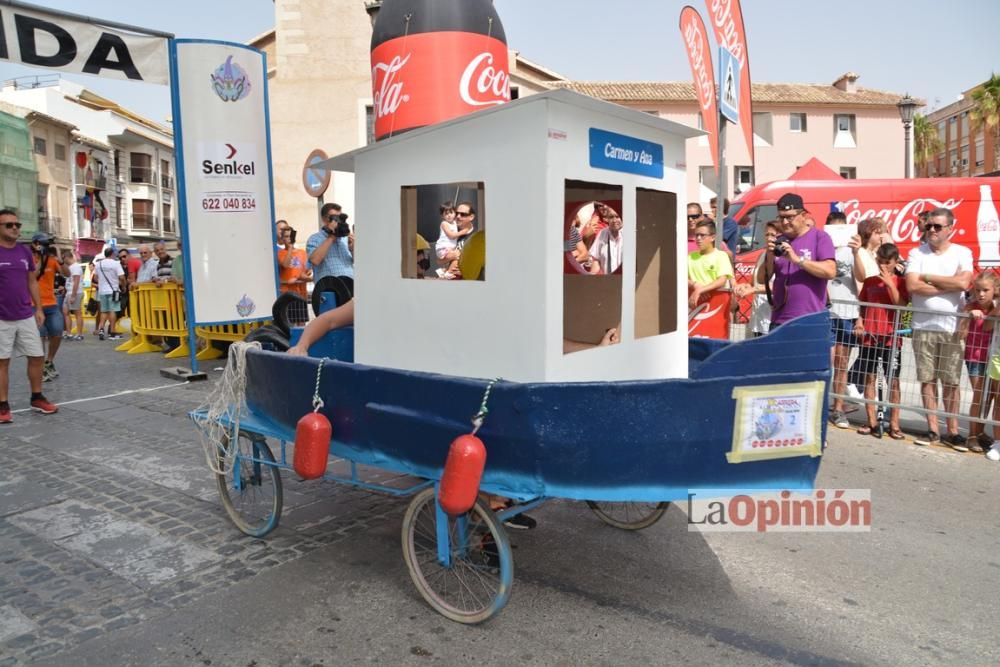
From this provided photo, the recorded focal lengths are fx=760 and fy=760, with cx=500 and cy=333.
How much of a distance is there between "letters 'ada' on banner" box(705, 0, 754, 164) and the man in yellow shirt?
2547 millimetres

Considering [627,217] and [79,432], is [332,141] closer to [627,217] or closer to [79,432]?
[79,432]

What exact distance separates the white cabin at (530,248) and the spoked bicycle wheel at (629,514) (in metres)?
0.85

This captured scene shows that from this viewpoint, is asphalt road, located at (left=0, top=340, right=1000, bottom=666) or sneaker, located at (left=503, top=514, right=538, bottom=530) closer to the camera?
asphalt road, located at (left=0, top=340, right=1000, bottom=666)

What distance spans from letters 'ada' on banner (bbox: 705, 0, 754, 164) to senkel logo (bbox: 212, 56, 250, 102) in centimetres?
546

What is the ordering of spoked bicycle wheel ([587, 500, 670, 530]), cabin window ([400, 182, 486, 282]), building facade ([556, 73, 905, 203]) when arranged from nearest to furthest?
1. cabin window ([400, 182, 486, 282])
2. spoked bicycle wheel ([587, 500, 670, 530])
3. building facade ([556, 73, 905, 203])

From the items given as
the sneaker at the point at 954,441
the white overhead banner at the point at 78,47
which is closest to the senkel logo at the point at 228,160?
the white overhead banner at the point at 78,47

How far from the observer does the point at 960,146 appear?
61438 millimetres

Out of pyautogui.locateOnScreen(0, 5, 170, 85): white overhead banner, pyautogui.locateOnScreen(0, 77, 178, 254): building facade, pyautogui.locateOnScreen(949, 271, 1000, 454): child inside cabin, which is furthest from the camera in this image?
pyautogui.locateOnScreen(0, 77, 178, 254): building facade

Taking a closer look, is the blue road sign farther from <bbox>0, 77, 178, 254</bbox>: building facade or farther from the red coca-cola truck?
<bbox>0, 77, 178, 254</bbox>: building facade

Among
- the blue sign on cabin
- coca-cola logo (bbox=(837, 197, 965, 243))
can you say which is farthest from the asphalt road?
coca-cola logo (bbox=(837, 197, 965, 243))

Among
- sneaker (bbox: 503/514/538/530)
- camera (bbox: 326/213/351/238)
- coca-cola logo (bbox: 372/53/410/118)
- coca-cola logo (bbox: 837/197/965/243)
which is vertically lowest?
sneaker (bbox: 503/514/538/530)

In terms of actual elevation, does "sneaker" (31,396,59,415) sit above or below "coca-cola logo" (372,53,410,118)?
below

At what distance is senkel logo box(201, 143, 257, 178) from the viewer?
8883mm

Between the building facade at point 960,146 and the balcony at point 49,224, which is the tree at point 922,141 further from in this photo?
the balcony at point 49,224
